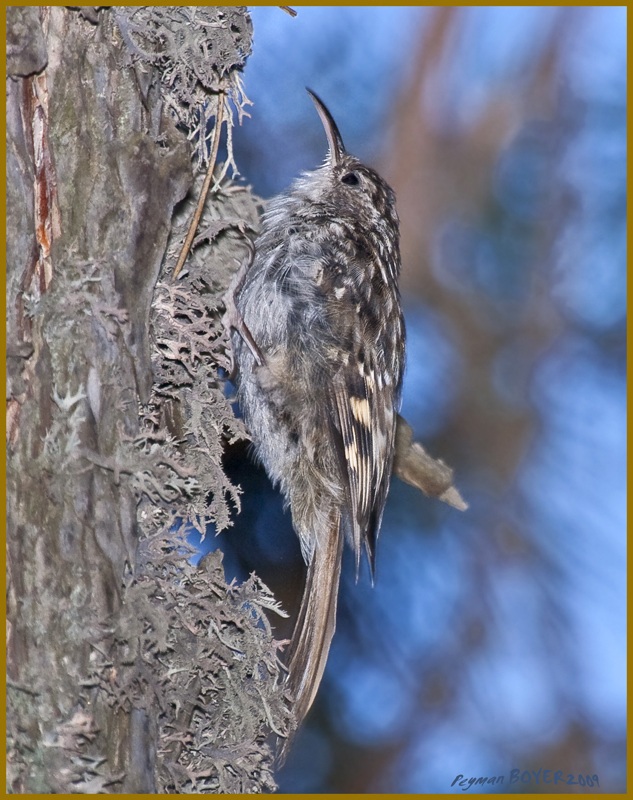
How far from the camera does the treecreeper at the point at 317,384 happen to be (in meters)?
2.21

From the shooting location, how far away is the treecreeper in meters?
2.21

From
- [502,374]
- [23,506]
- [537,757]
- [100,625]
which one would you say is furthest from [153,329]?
[537,757]

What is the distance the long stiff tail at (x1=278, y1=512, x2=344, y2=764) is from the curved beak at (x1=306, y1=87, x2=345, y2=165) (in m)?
1.10

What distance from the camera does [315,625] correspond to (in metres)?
2.08

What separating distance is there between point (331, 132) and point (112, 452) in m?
1.35

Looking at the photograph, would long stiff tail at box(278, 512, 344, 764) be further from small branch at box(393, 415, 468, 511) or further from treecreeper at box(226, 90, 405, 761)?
small branch at box(393, 415, 468, 511)

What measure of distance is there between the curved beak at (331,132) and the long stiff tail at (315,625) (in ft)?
3.59

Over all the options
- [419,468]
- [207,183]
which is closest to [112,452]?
[207,183]

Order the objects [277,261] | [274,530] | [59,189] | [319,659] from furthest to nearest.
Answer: [274,530]
[277,261]
[319,659]
[59,189]

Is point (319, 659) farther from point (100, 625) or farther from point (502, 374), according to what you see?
point (502, 374)

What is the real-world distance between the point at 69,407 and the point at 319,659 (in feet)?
3.08

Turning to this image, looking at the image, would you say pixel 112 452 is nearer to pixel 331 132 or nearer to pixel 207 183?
pixel 207 183

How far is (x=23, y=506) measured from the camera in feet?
4.86

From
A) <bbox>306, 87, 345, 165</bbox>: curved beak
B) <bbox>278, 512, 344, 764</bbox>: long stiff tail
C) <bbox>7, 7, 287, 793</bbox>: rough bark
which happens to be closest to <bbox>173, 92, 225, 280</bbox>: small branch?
<bbox>7, 7, 287, 793</bbox>: rough bark
